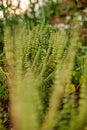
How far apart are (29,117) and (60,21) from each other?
15.9 ft

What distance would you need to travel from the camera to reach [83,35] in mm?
4352

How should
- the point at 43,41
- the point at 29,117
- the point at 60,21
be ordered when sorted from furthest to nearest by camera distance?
1. the point at 60,21
2. the point at 43,41
3. the point at 29,117

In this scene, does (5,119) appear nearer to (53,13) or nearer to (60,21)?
(53,13)

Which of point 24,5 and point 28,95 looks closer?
point 28,95

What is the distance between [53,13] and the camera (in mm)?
5375

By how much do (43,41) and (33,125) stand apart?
135 centimetres


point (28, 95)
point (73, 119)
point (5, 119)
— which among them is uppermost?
point (28, 95)

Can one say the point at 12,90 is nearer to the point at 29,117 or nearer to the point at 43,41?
the point at 29,117

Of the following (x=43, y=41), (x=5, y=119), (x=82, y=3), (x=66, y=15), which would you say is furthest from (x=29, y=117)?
(x=82, y=3)

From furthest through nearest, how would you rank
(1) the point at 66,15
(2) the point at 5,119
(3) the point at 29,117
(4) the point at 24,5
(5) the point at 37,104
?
(1) the point at 66,15 → (4) the point at 24,5 → (2) the point at 5,119 → (5) the point at 37,104 → (3) the point at 29,117

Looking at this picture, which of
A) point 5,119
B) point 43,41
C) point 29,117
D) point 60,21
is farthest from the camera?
point 60,21

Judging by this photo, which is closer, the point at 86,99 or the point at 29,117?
the point at 29,117

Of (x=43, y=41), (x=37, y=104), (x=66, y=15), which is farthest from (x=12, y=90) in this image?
(x=66, y=15)

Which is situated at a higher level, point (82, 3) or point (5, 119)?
point (82, 3)
